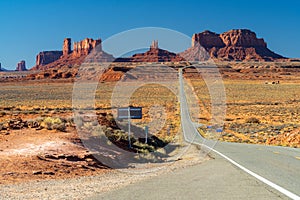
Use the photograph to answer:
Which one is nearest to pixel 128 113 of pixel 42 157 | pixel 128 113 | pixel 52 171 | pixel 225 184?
pixel 128 113

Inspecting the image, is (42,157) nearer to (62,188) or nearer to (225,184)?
(62,188)

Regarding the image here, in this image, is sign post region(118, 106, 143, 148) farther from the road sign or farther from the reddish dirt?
the reddish dirt

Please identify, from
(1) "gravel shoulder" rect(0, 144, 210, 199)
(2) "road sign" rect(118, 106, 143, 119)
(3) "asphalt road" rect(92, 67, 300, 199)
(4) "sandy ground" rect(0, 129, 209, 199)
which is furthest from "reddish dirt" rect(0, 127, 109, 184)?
(3) "asphalt road" rect(92, 67, 300, 199)

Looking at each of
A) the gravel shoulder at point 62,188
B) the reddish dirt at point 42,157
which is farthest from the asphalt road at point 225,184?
the reddish dirt at point 42,157

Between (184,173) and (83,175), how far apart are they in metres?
2.96

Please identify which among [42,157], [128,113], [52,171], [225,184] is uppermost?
[128,113]

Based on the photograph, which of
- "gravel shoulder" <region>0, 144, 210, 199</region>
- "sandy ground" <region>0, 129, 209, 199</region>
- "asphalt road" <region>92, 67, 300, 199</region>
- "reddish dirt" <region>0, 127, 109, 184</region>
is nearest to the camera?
"asphalt road" <region>92, 67, 300, 199</region>

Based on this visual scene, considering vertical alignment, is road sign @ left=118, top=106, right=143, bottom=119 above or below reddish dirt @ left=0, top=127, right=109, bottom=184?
above

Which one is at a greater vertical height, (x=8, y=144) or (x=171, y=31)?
(x=171, y=31)

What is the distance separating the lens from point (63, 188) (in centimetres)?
839

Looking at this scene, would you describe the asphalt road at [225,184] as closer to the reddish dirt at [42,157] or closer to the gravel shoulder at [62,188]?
the gravel shoulder at [62,188]

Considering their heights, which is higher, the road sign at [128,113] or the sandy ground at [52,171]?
the road sign at [128,113]

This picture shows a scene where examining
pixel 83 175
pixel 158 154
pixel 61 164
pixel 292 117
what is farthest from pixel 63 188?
pixel 292 117

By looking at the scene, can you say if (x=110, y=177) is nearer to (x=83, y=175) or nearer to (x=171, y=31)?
(x=83, y=175)
